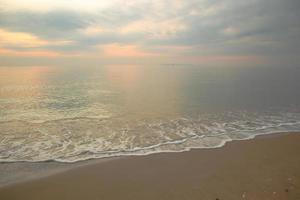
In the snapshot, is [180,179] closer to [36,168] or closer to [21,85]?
[36,168]

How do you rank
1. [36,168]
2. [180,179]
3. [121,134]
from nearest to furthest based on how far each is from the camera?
[180,179] → [36,168] → [121,134]

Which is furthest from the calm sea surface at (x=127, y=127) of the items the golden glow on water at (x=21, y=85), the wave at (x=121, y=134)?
the golden glow on water at (x=21, y=85)

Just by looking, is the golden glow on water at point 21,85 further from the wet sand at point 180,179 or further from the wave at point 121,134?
the wet sand at point 180,179

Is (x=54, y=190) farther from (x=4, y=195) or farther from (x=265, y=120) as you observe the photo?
(x=265, y=120)

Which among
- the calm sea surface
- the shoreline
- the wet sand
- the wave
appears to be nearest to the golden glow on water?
the calm sea surface

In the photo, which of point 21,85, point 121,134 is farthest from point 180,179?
point 21,85

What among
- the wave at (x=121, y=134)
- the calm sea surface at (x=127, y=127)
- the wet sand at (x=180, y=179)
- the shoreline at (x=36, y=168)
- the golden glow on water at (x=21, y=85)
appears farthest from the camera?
the golden glow on water at (x=21, y=85)

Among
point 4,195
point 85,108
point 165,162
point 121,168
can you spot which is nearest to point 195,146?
point 165,162

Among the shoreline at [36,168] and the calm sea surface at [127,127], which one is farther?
the calm sea surface at [127,127]

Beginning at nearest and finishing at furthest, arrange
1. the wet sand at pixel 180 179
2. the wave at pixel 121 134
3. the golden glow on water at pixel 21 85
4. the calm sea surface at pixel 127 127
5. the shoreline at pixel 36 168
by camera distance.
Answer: the wet sand at pixel 180 179 < the shoreline at pixel 36 168 < the wave at pixel 121 134 < the calm sea surface at pixel 127 127 < the golden glow on water at pixel 21 85

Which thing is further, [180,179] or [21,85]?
[21,85]
